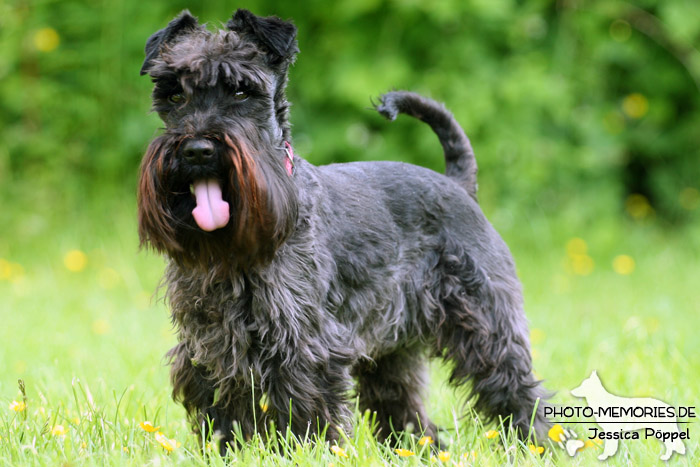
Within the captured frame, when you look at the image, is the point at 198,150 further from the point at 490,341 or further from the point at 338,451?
the point at 490,341

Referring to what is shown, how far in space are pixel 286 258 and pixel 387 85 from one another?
14.6 ft

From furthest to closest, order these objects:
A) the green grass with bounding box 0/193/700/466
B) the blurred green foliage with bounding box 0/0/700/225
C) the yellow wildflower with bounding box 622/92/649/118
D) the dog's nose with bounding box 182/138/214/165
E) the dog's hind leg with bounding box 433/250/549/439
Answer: the yellow wildflower with bounding box 622/92/649/118
the blurred green foliage with bounding box 0/0/700/225
the dog's hind leg with bounding box 433/250/549/439
the green grass with bounding box 0/193/700/466
the dog's nose with bounding box 182/138/214/165

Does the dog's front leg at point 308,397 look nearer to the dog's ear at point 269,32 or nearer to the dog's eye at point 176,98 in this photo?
the dog's eye at point 176,98

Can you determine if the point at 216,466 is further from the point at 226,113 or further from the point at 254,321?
the point at 226,113

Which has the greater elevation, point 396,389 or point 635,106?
point 635,106

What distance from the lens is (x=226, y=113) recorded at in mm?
2699

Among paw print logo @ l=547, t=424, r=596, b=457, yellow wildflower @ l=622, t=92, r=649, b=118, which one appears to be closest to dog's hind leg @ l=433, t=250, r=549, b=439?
paw print logo @ l=547, t=424, r=596, b=457

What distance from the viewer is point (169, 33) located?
3061 mm

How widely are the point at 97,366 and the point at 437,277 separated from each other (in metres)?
1.90

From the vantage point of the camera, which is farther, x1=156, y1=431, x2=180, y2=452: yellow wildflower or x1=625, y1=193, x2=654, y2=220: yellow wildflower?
x1=625, y1=193, x2=654, y2=220: yellow wildflower

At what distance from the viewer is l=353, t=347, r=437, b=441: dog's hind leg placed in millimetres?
3814

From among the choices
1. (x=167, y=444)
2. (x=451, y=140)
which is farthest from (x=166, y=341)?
(x=167, y=444)

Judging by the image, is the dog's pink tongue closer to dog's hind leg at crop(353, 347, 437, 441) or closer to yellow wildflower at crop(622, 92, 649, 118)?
dog's hind leg at crop(353, 347, 437, 441)

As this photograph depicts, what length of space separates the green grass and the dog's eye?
2.65 ft
